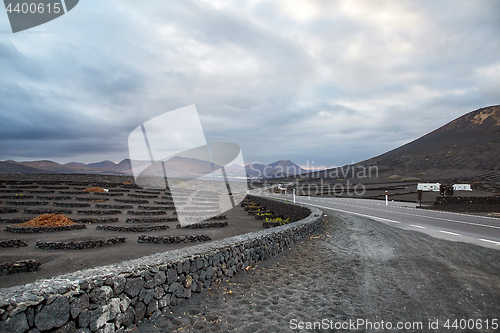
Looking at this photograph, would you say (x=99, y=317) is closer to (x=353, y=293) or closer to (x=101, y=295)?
(x=101, y=295)

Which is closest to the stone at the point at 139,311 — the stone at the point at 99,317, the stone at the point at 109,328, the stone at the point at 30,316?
the stone at the point at 109,328

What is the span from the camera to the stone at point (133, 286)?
3.83 m

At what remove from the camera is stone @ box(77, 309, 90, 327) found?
10.5 ft

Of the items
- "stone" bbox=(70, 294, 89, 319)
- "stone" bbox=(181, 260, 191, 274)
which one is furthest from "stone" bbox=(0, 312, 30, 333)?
"stone" bbox=(181, 260, 191, 274)

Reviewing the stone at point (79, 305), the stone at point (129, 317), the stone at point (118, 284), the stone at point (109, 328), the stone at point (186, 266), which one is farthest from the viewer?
the stone at point (186, 266)

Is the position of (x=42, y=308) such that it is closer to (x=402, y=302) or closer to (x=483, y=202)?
(x=402, y=302)

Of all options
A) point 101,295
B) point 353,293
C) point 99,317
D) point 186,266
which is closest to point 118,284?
point 101,295

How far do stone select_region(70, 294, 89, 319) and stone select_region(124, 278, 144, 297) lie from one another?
1.90 feet

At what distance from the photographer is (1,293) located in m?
2.81

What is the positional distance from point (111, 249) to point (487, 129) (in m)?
137

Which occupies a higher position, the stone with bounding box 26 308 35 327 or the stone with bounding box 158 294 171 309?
the stone with bounding box 26 308 35 327

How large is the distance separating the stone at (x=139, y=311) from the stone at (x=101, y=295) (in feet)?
1.78

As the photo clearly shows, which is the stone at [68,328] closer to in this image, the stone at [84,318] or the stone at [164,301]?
the stone at [84,318]

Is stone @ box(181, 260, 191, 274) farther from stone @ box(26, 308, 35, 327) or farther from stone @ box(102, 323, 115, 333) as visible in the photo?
stone @ box(26, 308, 35, 327)
